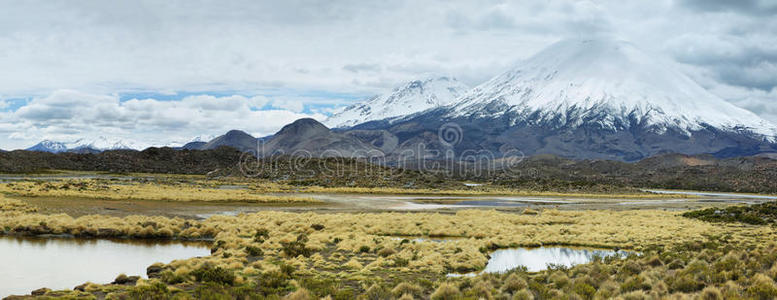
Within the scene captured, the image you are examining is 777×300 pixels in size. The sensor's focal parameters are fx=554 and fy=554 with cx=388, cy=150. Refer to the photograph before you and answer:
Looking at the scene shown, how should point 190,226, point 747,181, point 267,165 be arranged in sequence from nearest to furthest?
point 190,226
point 267,165
point 747,181

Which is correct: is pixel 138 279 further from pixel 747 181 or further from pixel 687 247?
pixel 747 181

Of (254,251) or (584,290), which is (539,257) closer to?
(584,290)

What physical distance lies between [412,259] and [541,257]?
7.61 meters

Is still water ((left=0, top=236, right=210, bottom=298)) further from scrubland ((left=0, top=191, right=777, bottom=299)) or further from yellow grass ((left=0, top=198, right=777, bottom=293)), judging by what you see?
yellow grass ((left=0, top=198, right=777, bottom=293))

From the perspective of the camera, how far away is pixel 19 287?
1856 centimetres

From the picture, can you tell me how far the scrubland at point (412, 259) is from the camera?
17.6 m

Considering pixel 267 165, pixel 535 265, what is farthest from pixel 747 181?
pixel 535 265

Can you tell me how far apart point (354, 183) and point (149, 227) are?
8498 cm

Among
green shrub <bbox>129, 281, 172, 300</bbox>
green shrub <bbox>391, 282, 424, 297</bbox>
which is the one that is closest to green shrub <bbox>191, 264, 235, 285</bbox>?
green shrub <bbox>129, 281, 172, 300</bbox>

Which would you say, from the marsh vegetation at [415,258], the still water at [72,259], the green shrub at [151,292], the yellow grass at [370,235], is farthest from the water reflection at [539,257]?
the still water at [72,259]

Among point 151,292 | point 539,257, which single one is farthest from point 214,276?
Answer: point 539,257

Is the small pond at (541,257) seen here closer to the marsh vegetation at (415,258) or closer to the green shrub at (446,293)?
the marsh vegetation at (415,258)

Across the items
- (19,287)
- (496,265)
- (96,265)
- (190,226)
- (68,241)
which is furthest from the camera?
(190,226)

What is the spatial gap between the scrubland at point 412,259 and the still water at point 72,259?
1738 millimetres
